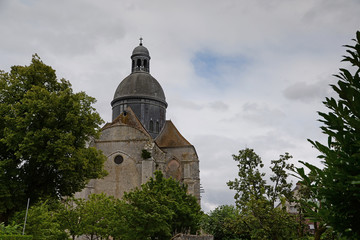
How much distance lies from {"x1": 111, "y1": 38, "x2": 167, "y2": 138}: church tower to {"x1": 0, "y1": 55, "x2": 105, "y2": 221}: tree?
2643 cm

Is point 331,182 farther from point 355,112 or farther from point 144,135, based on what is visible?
point 144,135

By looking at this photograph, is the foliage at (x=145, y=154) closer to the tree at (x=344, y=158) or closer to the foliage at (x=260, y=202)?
the foliage at (x=260, y=202)

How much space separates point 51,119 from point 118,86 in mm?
31986

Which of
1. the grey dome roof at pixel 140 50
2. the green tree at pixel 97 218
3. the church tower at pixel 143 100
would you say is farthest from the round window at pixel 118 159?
the grey dome roof at pixel 140 50

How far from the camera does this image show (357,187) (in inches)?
212

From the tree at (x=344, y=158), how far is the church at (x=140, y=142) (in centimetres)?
3481

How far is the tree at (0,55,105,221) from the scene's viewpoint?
773 inches

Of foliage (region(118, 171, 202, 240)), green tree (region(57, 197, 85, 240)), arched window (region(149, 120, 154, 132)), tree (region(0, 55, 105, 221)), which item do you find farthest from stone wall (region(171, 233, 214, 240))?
arched window (region(149, 120, 154, 132))

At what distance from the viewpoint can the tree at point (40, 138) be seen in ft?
64.4

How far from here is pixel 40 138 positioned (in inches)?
776

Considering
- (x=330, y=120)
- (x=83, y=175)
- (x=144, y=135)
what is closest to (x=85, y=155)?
(x=83, y=175)

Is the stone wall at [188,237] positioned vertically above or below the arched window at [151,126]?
below

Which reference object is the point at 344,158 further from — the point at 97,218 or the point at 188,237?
the point at 97,218

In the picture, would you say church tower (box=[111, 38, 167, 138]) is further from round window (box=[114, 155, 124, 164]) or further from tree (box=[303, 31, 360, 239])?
tree (box=[303, 31, 360, 239])
